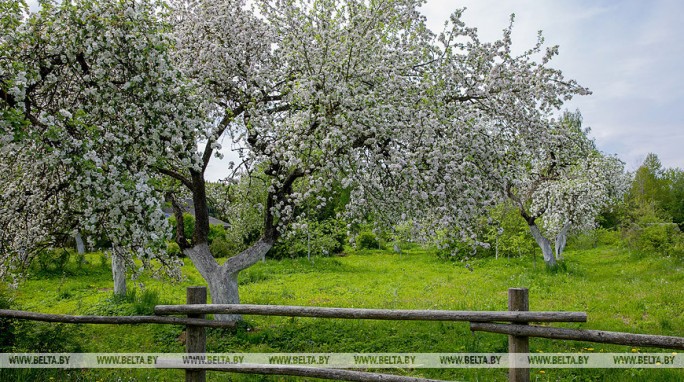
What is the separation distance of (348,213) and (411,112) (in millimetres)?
2486

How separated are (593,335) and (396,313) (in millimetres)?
2371

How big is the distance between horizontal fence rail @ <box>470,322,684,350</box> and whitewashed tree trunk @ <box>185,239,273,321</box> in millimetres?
6764

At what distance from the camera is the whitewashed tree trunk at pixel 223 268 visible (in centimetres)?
1138

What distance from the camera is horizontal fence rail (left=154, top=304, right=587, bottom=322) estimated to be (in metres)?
5.61

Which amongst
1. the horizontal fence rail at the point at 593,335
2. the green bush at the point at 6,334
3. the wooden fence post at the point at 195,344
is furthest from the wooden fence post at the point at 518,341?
the green bush at the point at 6,334

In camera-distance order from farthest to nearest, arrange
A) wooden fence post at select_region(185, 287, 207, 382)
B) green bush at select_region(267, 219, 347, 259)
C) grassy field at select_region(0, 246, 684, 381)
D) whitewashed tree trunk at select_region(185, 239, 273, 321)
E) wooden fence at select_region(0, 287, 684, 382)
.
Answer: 1. green bush at select_region(267, 219, 347, 259)
2. whitewashed tree trunk at select_region(185, 239, 273, 321)
3. grassy field at select_region(0, 246, 684, 381)
4. wooden fence post at select_region(185, 287, 207, 382)
5. wooden fence at select_region(0, 287, 684, 382)

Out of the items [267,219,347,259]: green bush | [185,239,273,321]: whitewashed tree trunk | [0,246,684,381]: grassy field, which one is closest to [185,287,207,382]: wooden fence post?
[0,246,684,381]: grassy field

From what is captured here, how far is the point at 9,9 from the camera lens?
284 inches

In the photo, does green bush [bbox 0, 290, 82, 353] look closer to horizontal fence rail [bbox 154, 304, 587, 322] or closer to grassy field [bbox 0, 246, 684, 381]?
grassy field [bbox 0, 246, 684, 381]

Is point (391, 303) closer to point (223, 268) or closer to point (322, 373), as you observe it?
point (223, 268)

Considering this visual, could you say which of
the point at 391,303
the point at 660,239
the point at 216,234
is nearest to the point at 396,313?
the point at 391,303

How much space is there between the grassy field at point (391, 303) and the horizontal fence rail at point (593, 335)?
2424 millimetres

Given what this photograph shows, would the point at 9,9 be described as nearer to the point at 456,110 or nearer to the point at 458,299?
the point at 456,110

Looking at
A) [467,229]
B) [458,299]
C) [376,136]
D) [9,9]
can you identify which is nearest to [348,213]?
[376,136]
